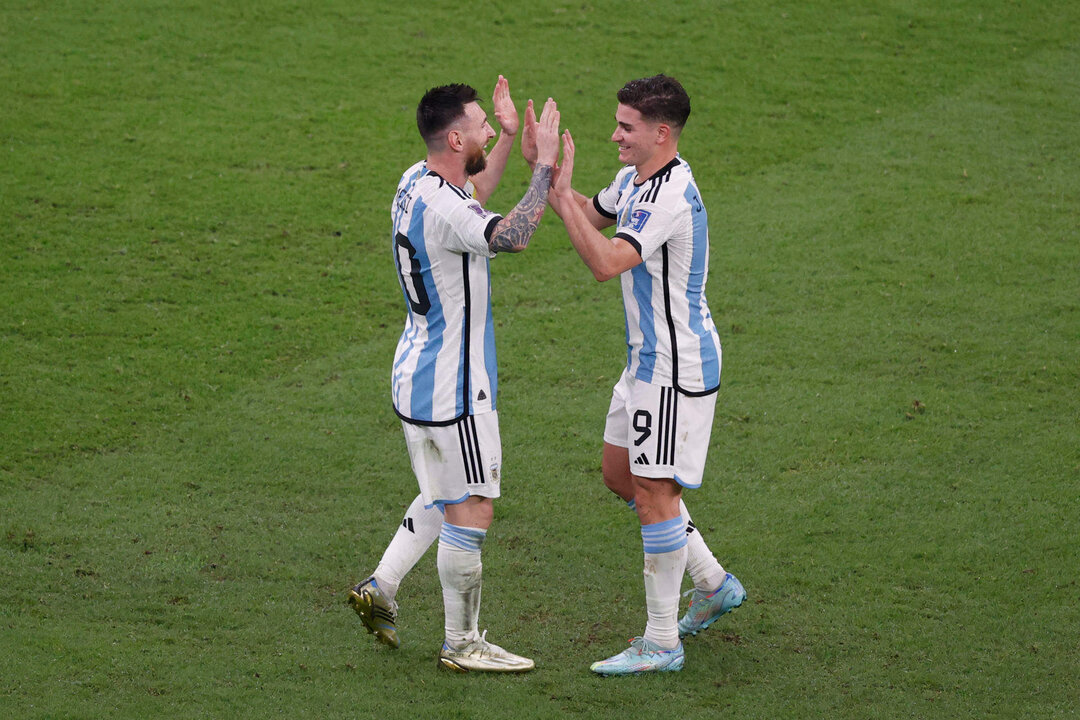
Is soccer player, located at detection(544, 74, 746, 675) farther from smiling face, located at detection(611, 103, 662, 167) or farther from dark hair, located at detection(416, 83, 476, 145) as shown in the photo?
dark hair, located at detection(416, 83, 476, 145)

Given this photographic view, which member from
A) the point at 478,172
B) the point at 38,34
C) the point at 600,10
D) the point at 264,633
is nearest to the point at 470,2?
the point at 600,10

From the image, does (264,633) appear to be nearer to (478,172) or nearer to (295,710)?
(295,710)

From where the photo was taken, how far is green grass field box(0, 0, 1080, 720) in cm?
514

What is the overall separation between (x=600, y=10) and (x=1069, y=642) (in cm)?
932

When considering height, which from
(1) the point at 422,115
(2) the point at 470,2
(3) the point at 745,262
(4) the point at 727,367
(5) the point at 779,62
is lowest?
(4) the point at 727,367

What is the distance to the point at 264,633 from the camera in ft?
17.4

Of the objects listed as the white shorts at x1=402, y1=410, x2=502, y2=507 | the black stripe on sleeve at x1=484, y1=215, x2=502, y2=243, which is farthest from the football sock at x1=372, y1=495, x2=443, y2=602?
the black stripe on sleeve at x1=484, y1=215, x2=502, y2=243

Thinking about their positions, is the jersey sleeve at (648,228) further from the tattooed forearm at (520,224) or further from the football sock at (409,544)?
the football sock at (409,544)

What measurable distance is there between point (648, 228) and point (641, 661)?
1896 millimetres

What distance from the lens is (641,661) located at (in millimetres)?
5051

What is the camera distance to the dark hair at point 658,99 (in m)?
4.84

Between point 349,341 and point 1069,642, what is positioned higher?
point 349,341

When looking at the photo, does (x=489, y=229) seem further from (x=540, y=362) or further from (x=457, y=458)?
(x=540, y=362)

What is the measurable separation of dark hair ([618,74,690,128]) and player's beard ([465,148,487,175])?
0.65 m
